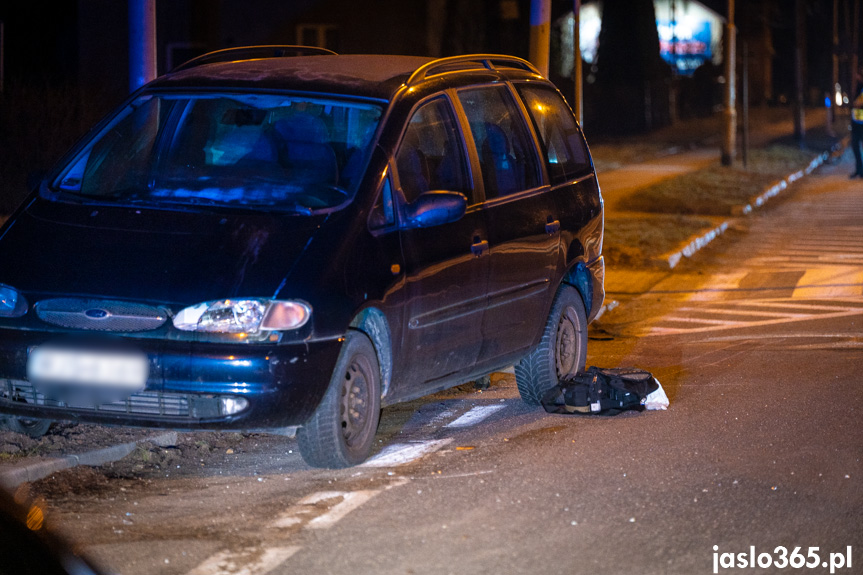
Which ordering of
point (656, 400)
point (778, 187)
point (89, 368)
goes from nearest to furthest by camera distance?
1. point (89, 368)
2. point (656, 400)
3. point (778, 187)

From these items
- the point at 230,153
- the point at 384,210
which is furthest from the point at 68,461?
the point at 384,210

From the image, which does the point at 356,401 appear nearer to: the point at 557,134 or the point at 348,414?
the point at 348,414

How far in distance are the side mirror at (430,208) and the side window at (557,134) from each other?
4.99ft

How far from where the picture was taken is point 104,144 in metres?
6.62

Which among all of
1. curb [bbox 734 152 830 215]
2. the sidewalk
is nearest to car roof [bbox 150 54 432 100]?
the sidewalk

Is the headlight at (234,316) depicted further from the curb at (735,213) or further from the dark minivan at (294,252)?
the curb at (735,213)

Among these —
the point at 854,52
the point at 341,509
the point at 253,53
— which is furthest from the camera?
the point at 854,52

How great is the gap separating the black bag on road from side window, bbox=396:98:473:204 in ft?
4.67

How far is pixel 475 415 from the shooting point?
7.23 m

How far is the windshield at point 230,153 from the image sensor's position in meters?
6.02

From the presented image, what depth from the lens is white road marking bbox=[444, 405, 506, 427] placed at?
700 cm

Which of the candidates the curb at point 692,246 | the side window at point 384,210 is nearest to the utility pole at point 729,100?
the curb at point 692,246

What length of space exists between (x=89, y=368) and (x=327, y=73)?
210 cm

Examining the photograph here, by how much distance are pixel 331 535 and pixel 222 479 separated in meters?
1.04
